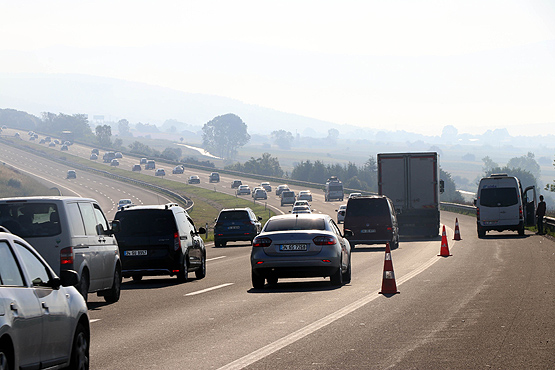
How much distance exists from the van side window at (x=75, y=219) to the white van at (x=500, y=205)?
2552 centimetres

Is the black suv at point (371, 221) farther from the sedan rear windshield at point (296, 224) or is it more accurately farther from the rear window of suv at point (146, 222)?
the sedan rear windshield at point (296, 224)

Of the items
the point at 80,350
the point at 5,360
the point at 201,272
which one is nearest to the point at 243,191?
the point at 201,272

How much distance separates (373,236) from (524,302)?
17.9 meters

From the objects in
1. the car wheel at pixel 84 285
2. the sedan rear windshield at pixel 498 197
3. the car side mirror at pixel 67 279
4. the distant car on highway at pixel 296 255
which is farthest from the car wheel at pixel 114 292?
the sedan rear windshield at pixel 498 197

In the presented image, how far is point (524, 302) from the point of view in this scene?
14.1 meters

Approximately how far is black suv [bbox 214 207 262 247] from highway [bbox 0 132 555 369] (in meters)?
14.6

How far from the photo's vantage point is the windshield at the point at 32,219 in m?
13.7

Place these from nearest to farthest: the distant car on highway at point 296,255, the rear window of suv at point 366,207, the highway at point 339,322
→ 1. the highway at point 339,322
2. the distant car on highway at point 296,255
3. the rear window of suv at point 366,207

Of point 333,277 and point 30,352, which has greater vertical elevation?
point 30,352

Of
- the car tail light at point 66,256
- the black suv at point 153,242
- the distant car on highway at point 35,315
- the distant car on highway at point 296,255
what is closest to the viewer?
the distant car on highway at point 35,315

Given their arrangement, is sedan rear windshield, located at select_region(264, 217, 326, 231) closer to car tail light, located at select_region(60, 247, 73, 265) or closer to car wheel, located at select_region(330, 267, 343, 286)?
car wheel, located at select_region(330, 267, 343, 286)

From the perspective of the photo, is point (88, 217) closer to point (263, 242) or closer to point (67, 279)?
point (263, 242)

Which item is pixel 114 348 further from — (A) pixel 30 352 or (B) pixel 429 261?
(B) pixel 429 261

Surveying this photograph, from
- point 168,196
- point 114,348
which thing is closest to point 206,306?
point 114,348
